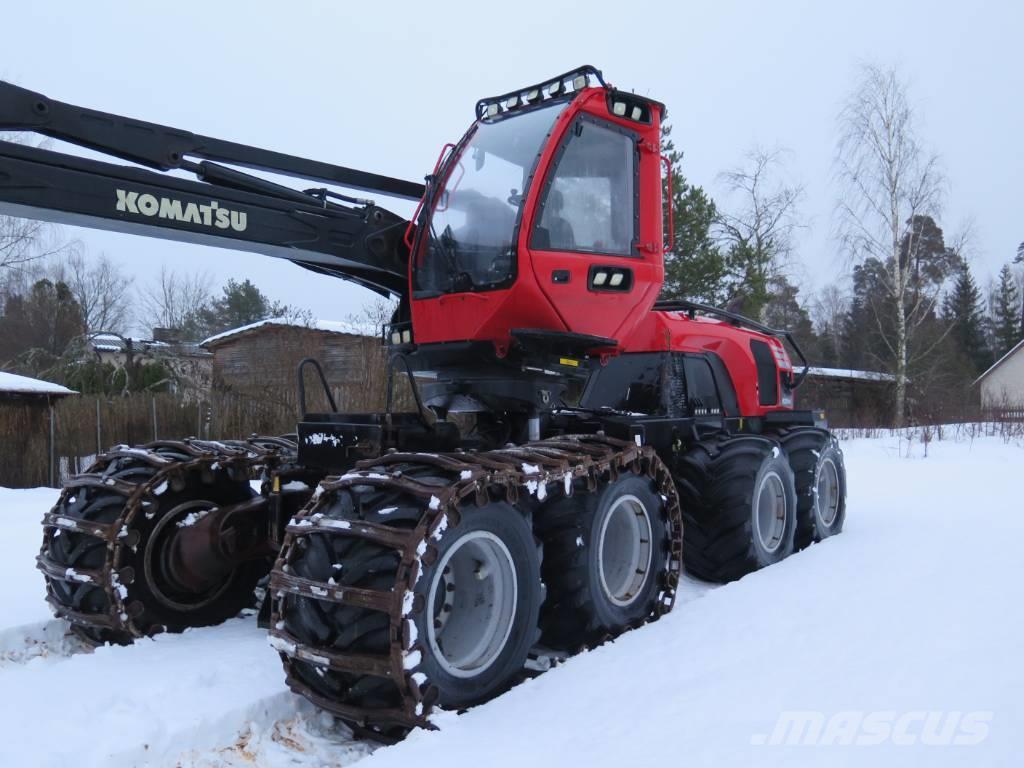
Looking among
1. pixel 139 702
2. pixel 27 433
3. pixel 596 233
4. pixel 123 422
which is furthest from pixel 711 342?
pixel 27 433

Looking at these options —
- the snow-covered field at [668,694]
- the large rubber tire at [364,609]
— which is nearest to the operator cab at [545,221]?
the large rubber tire at [364,609]

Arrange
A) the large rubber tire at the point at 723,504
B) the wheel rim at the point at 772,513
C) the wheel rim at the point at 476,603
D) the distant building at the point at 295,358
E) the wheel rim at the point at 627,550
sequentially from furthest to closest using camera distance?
the distant building at the point at 295,358 → the wheel rim at the point at 772,513 → the large rubber tire at the point at 723,504 → the wheel rim at the point at 627,550 → the wheel rim at the point at 476,603

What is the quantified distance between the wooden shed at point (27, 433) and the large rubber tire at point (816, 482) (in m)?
13.1

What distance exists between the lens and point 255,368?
20.2 m

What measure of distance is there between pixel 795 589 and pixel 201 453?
367cm

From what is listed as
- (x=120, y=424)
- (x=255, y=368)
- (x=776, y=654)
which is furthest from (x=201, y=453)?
(x=255, y=368)

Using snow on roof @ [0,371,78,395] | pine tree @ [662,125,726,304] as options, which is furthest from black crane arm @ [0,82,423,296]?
pine tree @ [662,125,726,304]

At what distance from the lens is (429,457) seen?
11.7ft

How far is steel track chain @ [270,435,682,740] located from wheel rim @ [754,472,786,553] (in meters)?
3.02

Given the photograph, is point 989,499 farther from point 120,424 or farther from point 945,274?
point 945,274

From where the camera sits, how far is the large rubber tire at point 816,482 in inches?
281

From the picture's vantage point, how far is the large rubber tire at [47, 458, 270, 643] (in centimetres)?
438

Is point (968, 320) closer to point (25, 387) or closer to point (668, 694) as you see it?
point (25, 387)

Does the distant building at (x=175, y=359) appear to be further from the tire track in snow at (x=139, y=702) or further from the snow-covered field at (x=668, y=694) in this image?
the snow-covered field at (x=668, y=694)
